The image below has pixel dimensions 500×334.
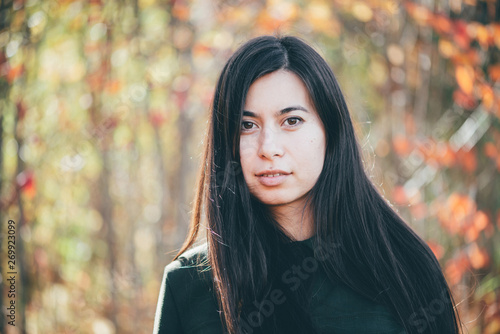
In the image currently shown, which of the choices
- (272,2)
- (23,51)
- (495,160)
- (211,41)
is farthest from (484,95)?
(23,51)

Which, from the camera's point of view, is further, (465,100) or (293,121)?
Answer: (465,100)

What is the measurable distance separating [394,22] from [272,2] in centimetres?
110

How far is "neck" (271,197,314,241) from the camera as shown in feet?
5.69

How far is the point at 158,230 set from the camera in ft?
14.4

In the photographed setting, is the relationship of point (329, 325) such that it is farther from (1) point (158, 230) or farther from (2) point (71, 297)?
(2) point (71, 297)

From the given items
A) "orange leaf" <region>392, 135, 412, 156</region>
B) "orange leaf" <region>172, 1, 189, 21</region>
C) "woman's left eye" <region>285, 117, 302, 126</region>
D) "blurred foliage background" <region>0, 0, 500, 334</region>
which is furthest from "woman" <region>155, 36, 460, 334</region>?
"orange leaf" <region>172, 1, 189, 21</region>

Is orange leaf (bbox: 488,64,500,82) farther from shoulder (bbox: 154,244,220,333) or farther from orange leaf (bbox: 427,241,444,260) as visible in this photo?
shoulder (bbox: 154,244,220,333)

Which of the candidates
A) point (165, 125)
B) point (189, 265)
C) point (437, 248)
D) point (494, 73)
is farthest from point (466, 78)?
point (165, 125)

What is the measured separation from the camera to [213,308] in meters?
1.65

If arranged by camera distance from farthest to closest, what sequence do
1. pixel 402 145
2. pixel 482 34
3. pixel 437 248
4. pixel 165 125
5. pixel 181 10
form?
pixel 165 125 → pixel 181 10 → pixel 402 145 → pixel 437 248 → pixel 482 34

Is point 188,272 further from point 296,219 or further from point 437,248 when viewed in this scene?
point 437,248

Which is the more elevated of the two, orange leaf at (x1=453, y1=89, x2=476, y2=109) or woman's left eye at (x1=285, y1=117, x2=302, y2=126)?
orange leaf at (x1=453, y1=89, x2=476, y2=109)

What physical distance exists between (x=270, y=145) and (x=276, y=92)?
0.20 meters

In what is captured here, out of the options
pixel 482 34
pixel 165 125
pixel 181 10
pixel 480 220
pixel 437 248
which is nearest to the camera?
pixel 482 34
